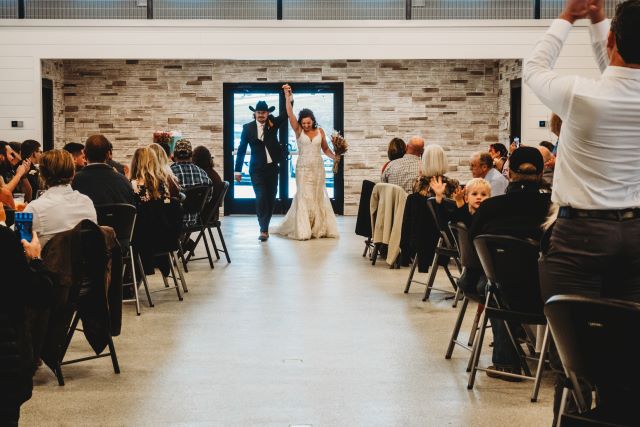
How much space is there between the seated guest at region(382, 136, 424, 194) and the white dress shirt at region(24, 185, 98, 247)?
481 centimetres

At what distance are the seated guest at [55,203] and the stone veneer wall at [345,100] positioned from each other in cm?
1014

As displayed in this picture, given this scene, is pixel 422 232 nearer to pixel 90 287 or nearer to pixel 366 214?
pixel 366 214

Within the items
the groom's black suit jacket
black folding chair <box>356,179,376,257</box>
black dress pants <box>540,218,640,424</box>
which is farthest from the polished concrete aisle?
the groom's black suit jacket

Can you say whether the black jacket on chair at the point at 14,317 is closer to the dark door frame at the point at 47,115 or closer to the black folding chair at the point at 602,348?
the black folding chair at the point at 602,348

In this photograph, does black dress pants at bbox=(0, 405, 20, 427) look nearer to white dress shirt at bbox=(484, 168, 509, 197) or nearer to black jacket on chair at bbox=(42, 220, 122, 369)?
black jacket on chair at bbox=(42, 220, 122, 369)

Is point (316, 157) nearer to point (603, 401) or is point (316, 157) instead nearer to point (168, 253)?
point (168, 253)

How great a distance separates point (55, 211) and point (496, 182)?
3835 millimetres

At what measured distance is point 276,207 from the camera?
15727 millimetres

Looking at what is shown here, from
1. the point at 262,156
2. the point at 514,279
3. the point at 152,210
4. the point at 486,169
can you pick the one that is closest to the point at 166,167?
the point at 152,210

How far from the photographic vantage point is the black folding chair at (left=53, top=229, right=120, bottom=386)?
15.5 feet

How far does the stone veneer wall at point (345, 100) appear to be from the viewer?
49.8ft

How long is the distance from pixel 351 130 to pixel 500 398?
11.0 m

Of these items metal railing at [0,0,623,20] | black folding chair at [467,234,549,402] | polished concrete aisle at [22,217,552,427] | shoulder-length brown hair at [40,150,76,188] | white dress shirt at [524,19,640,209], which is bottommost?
polished concrete aisle at [22,217,552,427]

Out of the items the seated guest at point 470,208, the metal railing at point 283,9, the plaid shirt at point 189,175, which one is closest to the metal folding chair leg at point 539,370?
the seated guest at point 470,208
